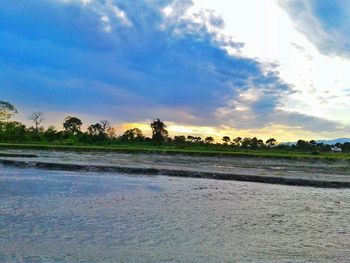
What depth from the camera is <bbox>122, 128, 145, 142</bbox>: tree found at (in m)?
103

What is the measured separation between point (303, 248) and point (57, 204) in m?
8.02

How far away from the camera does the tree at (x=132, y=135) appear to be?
338 ft

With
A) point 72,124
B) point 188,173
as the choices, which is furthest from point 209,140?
point 188,173

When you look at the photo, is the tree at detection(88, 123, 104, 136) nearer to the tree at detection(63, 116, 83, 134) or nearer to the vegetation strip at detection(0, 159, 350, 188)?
the tree at detection(63, 116, 83, 134)

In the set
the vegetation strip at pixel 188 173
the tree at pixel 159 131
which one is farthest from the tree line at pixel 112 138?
the vegetation strip at pixel 188 173

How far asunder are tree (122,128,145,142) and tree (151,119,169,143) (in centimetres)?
335

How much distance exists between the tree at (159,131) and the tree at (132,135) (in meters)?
3.35

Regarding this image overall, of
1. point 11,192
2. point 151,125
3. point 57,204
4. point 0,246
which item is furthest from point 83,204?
point 151,125

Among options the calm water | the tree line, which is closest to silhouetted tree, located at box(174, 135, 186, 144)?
the tree line

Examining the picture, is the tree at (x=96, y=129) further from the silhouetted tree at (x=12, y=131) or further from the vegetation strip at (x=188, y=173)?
the vegetation strip at (x=188, y=173)

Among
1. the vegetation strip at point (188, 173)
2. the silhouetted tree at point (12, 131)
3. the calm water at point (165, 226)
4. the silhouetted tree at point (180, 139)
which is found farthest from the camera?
the silhouetted tree at point (180, 139)

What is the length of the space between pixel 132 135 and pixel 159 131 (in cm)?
699

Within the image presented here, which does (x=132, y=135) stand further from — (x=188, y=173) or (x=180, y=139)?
(x=188, y=173)

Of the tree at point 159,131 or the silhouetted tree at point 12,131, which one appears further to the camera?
the tree at point 159,131
